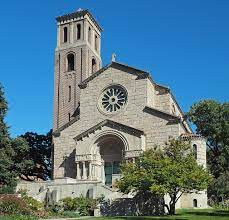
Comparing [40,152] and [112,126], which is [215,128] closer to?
[112,126]

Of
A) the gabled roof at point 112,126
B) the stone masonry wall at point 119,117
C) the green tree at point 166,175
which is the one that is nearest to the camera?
the green tree at point 166,175

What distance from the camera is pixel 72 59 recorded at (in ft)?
197

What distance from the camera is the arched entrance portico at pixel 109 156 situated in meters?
45.7

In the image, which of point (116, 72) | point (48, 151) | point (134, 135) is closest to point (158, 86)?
point (116, 72)

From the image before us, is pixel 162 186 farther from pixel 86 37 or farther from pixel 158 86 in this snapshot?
pixel 86 37

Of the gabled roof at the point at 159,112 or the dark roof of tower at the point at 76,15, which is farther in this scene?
the dark roof of tower at the point at 76,15

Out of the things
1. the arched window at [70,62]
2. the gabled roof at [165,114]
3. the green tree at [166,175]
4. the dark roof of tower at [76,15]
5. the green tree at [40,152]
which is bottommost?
the green tree at [166,175]

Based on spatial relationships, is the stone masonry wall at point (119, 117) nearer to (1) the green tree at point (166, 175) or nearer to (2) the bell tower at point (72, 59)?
(2) the bell tower at point (72, 59)

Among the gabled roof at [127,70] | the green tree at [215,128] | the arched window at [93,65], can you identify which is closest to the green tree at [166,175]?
the gabled roof at [127,70]

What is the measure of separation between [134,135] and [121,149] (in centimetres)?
268

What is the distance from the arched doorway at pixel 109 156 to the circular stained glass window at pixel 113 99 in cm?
359

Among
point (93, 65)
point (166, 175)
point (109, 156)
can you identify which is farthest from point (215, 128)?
point (166, 175)

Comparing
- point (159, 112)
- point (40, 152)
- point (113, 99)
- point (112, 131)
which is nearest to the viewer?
point (159, 112)

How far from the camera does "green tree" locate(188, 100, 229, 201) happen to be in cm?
5434
